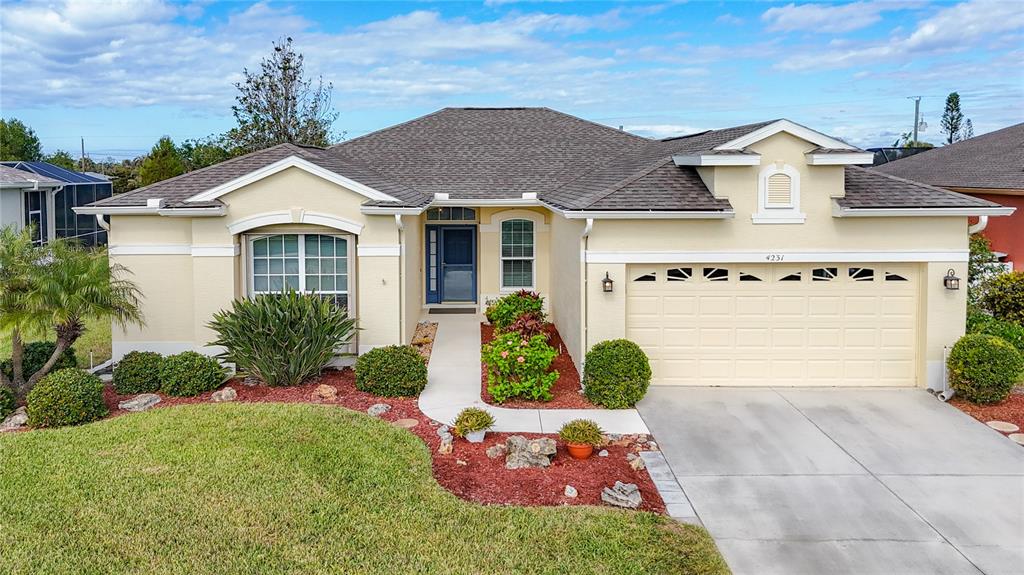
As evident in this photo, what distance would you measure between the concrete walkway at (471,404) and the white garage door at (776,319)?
6.37 feet

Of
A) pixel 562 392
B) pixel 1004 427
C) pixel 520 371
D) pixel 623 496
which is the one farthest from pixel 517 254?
pixel 623 496

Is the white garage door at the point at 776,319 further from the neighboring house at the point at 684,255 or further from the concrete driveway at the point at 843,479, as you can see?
the concrete driveway at the point at 843,479

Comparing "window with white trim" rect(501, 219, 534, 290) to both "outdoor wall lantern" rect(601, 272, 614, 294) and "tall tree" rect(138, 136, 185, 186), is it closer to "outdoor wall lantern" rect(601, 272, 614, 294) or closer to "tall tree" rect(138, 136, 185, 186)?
"outdoor wall lantern" rect(601, 272, 614, 294)

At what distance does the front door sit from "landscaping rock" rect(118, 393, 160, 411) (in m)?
8.76

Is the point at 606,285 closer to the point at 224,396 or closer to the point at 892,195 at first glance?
the point at 892,195

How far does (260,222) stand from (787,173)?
28.8ft

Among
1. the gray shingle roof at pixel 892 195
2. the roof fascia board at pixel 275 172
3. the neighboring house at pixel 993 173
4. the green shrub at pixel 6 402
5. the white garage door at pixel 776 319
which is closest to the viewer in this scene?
the green shrub at pixel 6 402

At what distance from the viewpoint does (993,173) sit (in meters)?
22.0

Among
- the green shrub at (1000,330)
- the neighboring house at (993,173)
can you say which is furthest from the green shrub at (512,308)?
the neighboring house at (993,173)

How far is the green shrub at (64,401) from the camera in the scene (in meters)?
10.8

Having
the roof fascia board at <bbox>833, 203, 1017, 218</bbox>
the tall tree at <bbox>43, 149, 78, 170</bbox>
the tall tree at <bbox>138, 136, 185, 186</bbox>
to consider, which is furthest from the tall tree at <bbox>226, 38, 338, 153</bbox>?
the roof fascia board at <bbox>833, 203, 1017, 218</bbox>

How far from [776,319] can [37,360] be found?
1184cm

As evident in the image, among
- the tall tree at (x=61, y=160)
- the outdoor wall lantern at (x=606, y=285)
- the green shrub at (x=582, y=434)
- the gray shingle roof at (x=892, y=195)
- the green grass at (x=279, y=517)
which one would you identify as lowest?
the green grass at (x=279, y=517)

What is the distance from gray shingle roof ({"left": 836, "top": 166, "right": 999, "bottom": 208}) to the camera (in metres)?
12.7
